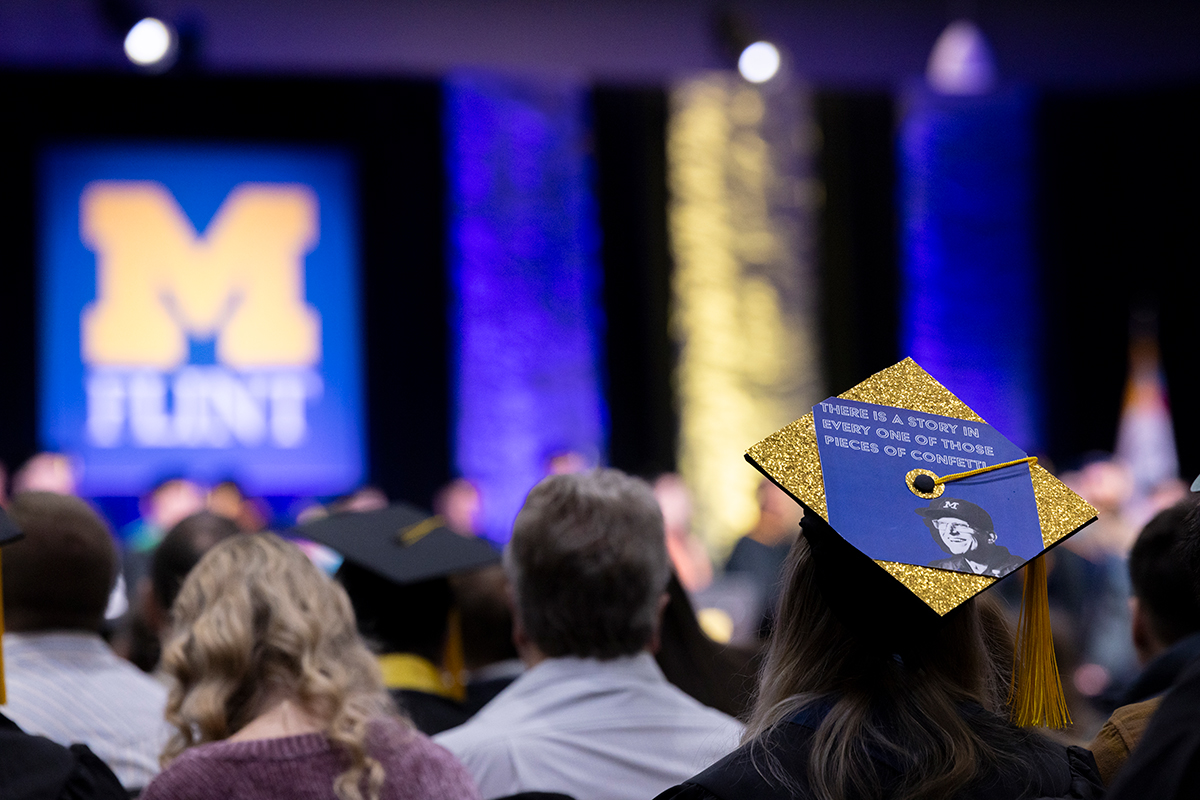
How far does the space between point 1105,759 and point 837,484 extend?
0.56m

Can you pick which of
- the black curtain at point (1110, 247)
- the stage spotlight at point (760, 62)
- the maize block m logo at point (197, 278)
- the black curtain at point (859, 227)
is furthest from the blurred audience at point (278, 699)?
the black curtain at point (1110, 247)

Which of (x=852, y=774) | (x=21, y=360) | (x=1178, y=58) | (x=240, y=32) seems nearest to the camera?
(x=852, y=774)

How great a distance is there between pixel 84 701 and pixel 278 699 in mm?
824

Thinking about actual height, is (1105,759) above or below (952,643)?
below

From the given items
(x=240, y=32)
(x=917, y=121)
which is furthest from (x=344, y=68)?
(x=917, y=121)

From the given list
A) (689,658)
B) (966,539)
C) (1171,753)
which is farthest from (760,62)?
(1171,753)

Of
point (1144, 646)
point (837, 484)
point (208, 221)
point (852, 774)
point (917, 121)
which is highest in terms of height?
point (917, 121)

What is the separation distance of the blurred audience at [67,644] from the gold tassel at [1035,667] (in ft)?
4.89

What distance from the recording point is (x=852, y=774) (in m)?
1.06

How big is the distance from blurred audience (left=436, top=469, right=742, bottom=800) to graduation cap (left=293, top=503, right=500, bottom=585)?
0.40m

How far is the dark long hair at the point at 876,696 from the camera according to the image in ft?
3.51

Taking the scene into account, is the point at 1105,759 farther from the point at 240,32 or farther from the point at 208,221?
the point at 240,32

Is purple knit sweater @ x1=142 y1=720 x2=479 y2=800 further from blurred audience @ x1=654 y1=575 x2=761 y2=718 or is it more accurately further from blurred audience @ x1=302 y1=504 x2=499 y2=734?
blurred audience @ x1=654 y1=575 x2=761 y2=718

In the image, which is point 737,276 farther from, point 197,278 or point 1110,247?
point 197,278
